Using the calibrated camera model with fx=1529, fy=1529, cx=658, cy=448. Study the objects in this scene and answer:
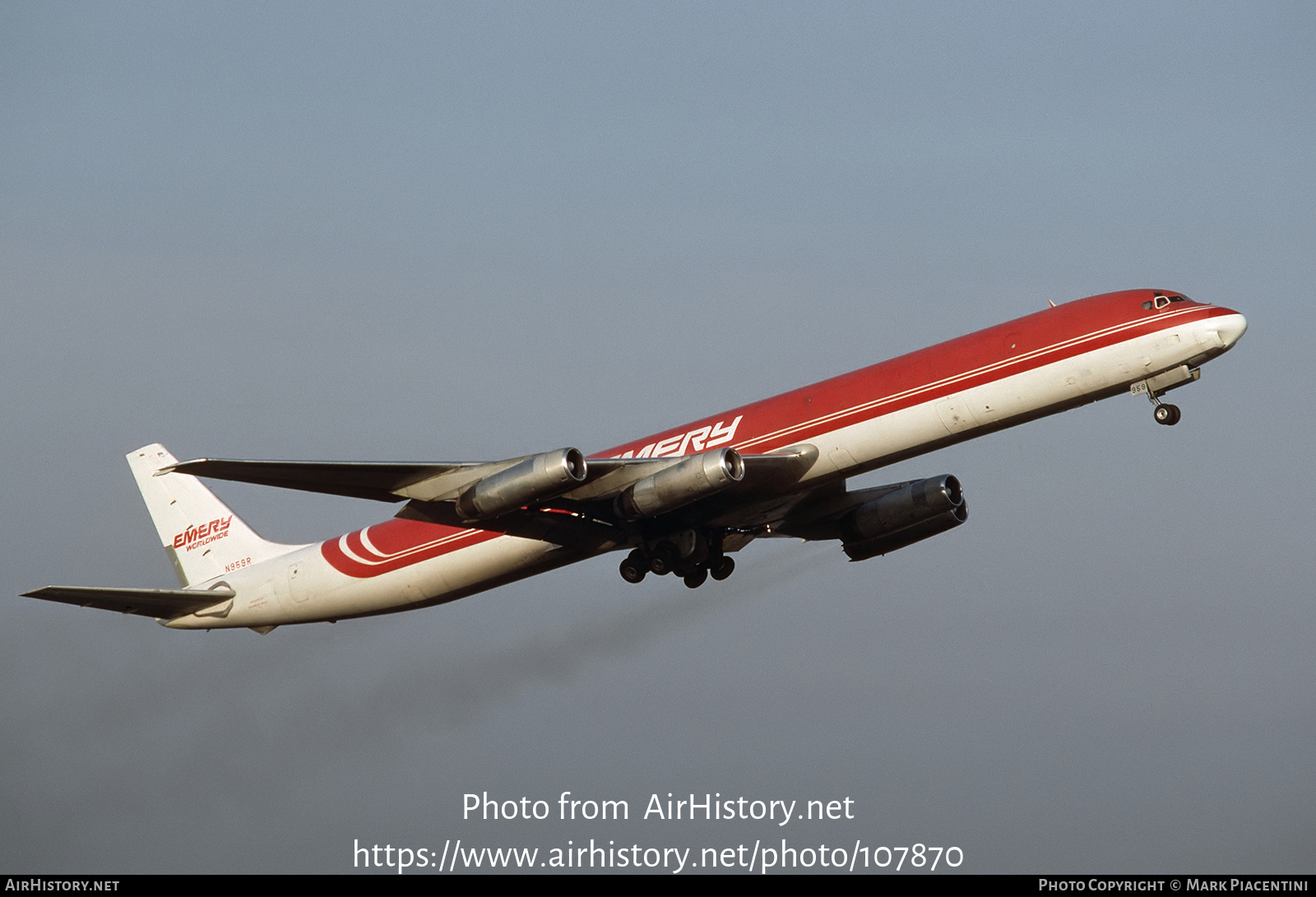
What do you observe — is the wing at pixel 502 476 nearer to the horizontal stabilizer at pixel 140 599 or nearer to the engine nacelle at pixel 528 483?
the engine nacelle at pixel 528 483

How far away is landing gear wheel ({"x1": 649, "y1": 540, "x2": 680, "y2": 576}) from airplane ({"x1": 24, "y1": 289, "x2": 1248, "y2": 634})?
45mm

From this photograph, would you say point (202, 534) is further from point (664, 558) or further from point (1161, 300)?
point (1161, 300)

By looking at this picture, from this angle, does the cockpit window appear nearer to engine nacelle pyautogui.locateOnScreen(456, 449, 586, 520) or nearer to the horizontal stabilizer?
engine nacelle pyautogui.locateOnScreen(456, 449, 586, 520)

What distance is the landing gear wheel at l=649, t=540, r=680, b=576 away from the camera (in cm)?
4394

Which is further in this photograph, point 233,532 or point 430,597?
point 233,532

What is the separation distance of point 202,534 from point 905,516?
2420 cm

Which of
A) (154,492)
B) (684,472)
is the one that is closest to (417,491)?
(684,472)

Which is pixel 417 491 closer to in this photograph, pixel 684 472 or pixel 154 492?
pixel 684 472

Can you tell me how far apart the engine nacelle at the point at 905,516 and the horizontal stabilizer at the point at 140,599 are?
20.4 meters

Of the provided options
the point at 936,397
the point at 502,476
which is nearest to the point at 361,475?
the point at 502,476

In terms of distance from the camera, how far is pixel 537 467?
3878 centimetres

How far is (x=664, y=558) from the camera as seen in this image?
4406cm

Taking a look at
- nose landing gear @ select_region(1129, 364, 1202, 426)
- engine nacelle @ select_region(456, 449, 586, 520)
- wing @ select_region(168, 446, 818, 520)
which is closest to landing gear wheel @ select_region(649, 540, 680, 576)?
wing @ select_region(168, 446, 818, 520)
